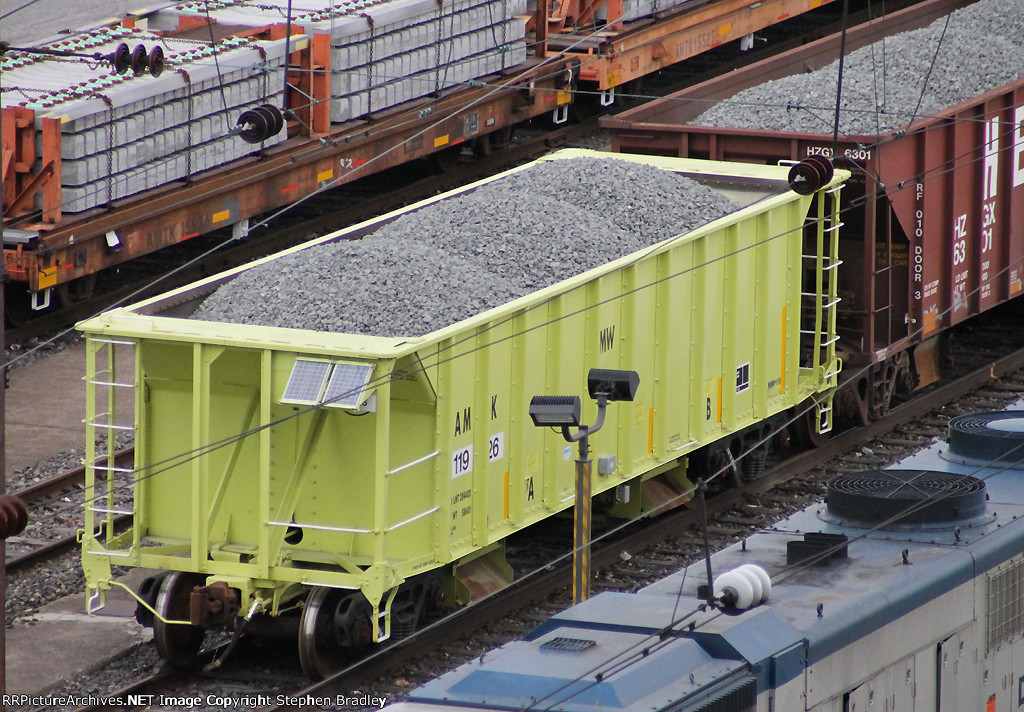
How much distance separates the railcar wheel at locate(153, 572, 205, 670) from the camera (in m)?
11.7

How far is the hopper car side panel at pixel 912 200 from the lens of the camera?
1627 centimetres

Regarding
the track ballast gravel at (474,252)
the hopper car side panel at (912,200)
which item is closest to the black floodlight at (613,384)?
the track ballast gravel at (474,252)

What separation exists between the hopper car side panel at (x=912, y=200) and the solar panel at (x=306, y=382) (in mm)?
6469

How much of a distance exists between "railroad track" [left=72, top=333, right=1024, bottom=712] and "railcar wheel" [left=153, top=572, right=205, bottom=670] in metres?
0.12

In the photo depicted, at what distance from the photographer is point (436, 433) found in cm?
1144

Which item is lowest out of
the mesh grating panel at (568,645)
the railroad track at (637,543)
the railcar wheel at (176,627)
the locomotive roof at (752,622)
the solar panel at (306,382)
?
the railroad track at (637,543)

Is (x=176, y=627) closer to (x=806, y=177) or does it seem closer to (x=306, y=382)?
(x=306, y=382)

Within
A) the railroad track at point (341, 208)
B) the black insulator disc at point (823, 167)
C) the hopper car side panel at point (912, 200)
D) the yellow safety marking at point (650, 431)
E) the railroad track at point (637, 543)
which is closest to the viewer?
the railroad track at point (637, 543)

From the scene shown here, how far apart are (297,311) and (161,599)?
2.09m

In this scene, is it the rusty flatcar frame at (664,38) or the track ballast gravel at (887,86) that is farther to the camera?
the rusty flatcar frame at (664,38)

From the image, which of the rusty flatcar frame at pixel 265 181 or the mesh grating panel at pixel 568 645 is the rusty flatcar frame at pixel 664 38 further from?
the mesh grating panel at pixel 568 645

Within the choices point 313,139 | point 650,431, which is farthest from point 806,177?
point 313,139

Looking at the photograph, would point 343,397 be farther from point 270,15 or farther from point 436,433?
point 270,15

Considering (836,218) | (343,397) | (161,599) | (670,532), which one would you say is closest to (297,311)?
(343,397)
